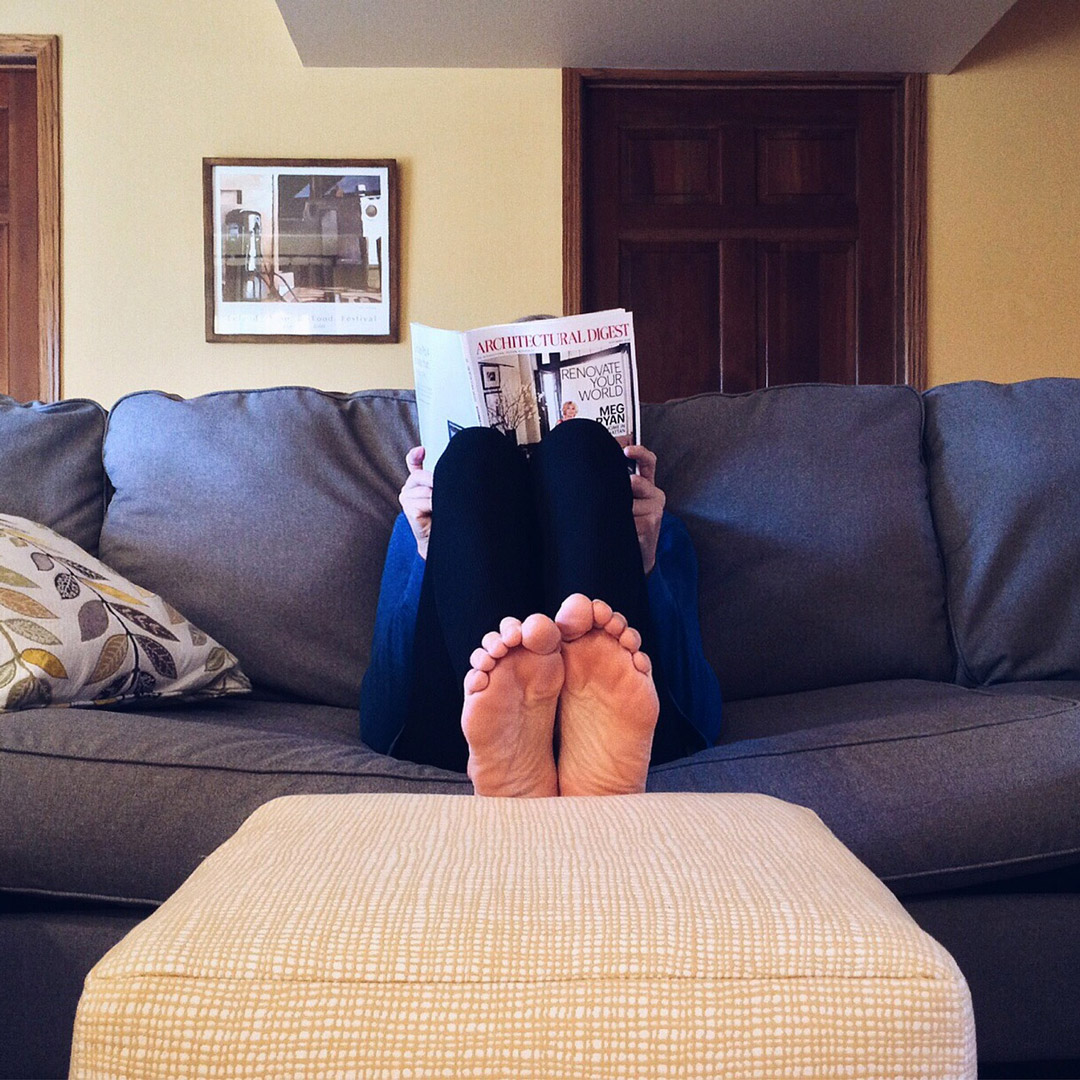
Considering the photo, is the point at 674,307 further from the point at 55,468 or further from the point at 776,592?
the point at 55,468

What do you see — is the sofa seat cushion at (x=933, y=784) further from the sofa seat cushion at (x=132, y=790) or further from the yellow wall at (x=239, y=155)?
the yellow wall at (x=239, y=155)

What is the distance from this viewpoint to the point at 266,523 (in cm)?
153

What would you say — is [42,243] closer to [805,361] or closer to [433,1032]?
[805,361]

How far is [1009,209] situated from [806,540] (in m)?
2.47

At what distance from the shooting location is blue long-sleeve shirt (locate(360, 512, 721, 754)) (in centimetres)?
128

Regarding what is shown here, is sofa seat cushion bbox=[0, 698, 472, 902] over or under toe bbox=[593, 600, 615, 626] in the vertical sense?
under

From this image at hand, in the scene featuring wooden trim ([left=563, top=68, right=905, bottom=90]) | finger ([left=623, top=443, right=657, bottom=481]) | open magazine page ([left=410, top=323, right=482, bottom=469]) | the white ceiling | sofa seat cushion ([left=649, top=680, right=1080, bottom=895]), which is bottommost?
sofa seat cushion ([left=649, top=680, right=1080, bottom=895])

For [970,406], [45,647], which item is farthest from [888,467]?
[45,647]

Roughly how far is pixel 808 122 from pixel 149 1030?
3541 millimetres

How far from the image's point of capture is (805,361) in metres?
3.55

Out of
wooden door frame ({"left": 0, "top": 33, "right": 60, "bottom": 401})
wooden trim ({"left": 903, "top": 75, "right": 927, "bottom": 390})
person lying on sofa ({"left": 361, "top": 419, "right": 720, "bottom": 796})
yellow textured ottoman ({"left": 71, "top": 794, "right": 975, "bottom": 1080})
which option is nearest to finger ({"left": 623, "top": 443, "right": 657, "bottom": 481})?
person lying on sofa ({"left": 361, "top": 419, "right": 720, "bottom": 796})

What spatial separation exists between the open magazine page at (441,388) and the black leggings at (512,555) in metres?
0.13

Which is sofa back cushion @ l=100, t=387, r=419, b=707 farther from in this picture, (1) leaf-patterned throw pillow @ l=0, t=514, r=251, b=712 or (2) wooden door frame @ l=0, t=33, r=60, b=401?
(2) wooden door frame @ l=0, t=33, r=60, b=401

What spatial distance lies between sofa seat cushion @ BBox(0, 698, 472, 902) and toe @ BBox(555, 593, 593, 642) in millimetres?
232
